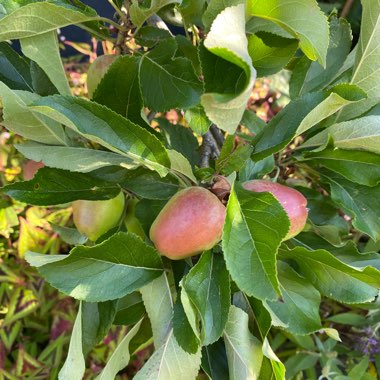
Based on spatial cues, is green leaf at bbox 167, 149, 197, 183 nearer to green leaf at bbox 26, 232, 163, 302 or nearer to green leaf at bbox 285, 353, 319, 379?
green leaf at bbox 26, 232, 163, 302

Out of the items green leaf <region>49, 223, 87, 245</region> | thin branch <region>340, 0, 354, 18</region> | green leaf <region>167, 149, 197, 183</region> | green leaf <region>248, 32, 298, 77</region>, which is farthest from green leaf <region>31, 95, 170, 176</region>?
thin branch <region>340, 0, 354, 18</region>

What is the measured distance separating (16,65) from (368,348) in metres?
0.95

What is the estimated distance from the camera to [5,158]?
1.11 m

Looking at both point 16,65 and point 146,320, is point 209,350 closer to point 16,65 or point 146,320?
point 146,320

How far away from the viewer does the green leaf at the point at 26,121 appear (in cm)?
36

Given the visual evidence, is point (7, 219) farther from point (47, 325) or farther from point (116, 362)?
point (116, 362)

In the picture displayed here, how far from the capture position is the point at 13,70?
0.45m

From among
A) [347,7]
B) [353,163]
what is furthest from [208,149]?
[347,7]

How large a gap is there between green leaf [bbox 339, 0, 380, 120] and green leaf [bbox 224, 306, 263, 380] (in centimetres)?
23

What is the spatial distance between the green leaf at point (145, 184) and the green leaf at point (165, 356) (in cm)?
8

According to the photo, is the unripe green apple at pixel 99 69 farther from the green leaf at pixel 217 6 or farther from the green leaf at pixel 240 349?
the green leaf at pixel 240 349

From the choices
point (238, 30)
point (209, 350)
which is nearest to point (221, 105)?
point (238, 30)

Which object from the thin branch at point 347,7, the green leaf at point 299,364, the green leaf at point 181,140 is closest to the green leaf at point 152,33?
the green leaf at point 181,140

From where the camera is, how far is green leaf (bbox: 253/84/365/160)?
361 mm
